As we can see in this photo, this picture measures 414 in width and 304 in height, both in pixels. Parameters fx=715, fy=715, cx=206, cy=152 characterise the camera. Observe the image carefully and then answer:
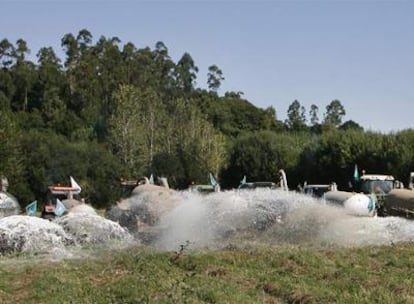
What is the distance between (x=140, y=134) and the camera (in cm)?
6694

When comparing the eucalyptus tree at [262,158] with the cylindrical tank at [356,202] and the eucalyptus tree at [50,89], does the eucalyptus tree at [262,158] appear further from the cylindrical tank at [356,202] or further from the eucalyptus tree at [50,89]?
the cylindrical tank at [356,202]

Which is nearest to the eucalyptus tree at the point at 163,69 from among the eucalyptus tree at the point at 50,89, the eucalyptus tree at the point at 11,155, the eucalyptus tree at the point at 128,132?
the eucalyptus tree at the point at 50,89

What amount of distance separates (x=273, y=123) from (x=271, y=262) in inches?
3670

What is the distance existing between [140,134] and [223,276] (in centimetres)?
5622

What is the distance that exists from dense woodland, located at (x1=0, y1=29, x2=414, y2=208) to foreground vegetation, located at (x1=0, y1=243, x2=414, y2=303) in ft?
104

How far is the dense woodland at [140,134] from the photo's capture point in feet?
164

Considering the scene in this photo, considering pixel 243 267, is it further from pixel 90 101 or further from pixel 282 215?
pixel 90 101

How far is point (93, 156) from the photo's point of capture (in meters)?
52.2

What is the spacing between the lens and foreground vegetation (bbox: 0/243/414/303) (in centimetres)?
963

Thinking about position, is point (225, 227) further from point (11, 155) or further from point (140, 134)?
point (140, 134)

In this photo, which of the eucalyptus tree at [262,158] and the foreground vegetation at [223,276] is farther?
the eucalyptus tree at [262,158]

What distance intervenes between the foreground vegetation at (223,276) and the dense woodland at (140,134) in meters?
31.8

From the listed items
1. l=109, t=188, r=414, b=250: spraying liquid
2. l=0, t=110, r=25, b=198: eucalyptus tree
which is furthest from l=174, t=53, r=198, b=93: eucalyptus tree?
l=109, t=188, r=414, b=250: spraying liquid

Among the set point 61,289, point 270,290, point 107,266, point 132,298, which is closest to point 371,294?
point 270,290
